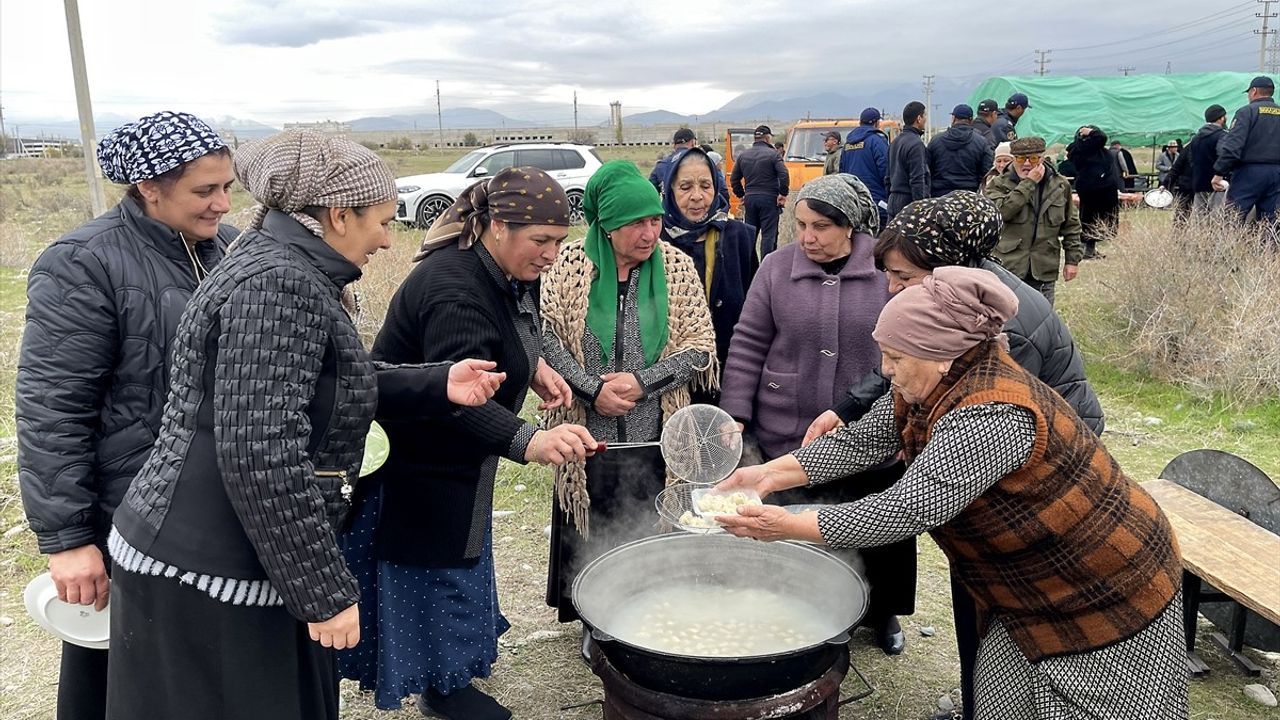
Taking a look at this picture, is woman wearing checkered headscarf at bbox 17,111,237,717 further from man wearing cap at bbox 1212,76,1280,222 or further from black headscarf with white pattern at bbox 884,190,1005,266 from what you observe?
man wearing cap at bbox 1212,76,1280,222

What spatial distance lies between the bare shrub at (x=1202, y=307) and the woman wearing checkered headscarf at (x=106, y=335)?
6.43 meters

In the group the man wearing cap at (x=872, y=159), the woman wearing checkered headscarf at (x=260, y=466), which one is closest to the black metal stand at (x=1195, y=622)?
the woman wearing checkered headscarf at (x=260, y=466)

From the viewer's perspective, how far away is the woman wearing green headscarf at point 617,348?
321 cm

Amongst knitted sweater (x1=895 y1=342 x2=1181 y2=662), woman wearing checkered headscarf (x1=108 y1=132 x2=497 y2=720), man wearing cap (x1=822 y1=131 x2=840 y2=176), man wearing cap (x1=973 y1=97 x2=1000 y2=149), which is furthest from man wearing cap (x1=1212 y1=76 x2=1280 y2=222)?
woman wearing checkered headscarf (x1=108 y1=132 x2=497 y2=720)

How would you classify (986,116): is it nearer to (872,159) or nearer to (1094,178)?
(1094,178)

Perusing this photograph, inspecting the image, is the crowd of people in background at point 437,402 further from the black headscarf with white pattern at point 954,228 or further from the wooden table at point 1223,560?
the wooden table at point 1223,560

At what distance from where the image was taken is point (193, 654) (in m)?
1.84

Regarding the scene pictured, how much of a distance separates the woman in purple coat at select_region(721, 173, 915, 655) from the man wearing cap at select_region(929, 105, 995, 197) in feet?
22.0

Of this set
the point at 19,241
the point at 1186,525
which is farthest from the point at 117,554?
the point at 19,241

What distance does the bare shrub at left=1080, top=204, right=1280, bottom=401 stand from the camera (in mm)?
A: 6102

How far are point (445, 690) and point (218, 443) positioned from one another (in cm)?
164

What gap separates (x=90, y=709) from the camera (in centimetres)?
246

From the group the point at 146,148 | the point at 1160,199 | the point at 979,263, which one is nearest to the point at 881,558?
the point at 979,263

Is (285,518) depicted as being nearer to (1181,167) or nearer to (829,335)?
(829,335)
